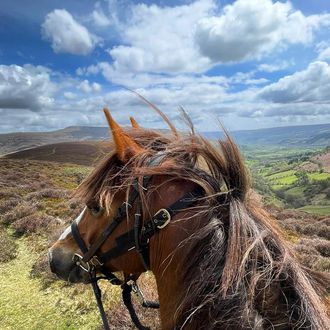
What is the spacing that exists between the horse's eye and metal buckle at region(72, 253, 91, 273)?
40 cm

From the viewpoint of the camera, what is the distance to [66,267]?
2.79 meters

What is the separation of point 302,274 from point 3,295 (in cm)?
694

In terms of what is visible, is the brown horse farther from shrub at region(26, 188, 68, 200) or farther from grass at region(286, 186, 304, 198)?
grass at region(286, 186, 304, 198)

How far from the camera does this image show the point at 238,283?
6.29 feet

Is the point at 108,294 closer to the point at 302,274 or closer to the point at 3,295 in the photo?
the point at 3,295

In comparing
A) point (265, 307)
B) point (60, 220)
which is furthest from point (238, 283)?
point (60, 220)

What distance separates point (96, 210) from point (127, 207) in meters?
0.32

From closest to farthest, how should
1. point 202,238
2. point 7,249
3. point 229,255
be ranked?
point 229,255
point 202,238
point 7,249

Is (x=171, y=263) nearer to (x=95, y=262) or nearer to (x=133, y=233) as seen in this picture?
(x=133, y=233)

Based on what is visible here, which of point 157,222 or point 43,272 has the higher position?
point 157,222

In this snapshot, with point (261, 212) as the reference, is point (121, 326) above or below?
below

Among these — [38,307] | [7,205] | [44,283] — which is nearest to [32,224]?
[7,205]

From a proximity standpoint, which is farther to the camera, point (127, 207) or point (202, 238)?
point (127, 207)

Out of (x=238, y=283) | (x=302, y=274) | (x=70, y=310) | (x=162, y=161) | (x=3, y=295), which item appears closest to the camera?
(x=238, y=283)
